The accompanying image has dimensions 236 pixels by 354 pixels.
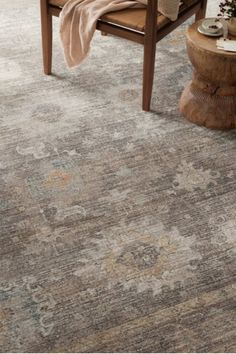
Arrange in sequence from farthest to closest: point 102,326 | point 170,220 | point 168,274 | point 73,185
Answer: point 73,185 → point 170,220 → point 168,274 → point 102,326

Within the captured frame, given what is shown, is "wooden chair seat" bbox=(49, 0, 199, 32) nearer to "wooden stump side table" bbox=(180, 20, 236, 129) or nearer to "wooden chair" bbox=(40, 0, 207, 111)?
"wooden chair" bbox=(40, 0, 207, 111)

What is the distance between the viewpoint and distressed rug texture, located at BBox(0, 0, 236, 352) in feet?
6.45

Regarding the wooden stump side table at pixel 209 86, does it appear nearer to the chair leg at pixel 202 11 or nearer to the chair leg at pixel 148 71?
the chair leg at pixel 148 71

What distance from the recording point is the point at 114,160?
266 cm

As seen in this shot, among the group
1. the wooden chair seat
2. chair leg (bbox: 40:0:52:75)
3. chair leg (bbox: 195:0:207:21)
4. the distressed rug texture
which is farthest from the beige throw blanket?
chair leg (bbox: 195:0:207:21)

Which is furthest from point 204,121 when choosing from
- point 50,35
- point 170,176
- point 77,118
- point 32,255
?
point 32,255

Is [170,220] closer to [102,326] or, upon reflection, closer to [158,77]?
[102,326]

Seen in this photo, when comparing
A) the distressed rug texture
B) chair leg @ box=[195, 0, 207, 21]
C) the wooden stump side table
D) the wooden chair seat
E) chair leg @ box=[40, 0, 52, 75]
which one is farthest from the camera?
chair leg @ box=[195, 0, 207, 21]

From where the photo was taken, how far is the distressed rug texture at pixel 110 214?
1.96 metres

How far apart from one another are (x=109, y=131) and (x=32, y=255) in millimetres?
878

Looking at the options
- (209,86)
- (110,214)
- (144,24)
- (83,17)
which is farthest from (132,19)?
(110,214)

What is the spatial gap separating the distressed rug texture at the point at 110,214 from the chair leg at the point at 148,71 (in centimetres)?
8

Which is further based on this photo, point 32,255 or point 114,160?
point 114,160

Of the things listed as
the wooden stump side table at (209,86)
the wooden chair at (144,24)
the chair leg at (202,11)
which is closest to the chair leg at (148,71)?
the wooden chair at (144,24)
